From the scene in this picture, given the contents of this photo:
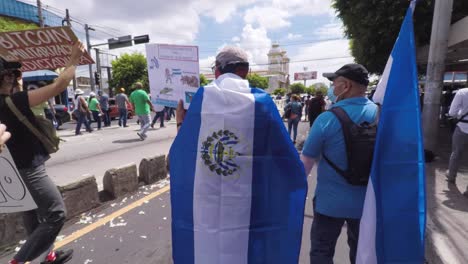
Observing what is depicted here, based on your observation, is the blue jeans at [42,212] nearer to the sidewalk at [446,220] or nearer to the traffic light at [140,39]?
the sidewalk at [446,220]

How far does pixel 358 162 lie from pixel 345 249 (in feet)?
5.23

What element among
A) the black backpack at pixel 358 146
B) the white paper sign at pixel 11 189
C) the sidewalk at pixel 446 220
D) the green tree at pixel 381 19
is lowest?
the sidewalk at pixel 446 220

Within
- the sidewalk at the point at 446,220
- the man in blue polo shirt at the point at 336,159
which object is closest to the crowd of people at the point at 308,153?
the man in blue polo shirt at the point at 336,159

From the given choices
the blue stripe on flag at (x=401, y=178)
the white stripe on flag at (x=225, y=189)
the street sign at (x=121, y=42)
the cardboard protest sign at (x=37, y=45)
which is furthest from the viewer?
the street sign at (x=121, y=42)

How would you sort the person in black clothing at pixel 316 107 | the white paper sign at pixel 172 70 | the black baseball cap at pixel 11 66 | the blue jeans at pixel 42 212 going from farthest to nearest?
1. the person in black clothing at pixel 316 107
2. the white paper sign at pixel 172 70
3. the blue jeans at pixel 42 212
4. the black baseball cap at pixel 11 66

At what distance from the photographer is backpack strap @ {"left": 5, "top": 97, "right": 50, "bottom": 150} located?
6.93 feet

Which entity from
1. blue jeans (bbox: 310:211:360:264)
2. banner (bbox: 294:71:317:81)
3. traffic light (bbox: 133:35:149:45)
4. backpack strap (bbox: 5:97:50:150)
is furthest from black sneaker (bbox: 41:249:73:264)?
banner (bbox: 294:71:317:81)

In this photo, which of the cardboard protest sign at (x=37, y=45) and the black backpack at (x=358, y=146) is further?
the cardboard protest sign at (x=37, y=45)

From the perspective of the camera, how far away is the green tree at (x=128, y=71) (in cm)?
3903

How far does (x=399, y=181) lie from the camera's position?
5.66 feet

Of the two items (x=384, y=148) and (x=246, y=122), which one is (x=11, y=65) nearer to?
(x=246, y=122)

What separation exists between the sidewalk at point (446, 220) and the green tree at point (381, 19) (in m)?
6.17

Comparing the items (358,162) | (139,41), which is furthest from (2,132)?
(139,41)

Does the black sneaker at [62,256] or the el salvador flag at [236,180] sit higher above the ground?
the el salvador flag at [236,180]
